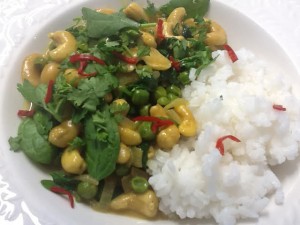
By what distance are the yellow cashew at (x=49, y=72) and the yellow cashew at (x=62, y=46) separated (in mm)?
75

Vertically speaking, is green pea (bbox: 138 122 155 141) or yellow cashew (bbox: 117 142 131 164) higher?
green pea (bbox: 138 122 155 141)

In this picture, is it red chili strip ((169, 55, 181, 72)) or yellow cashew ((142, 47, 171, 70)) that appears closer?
yellow cashew ((142, 47, 171, 70))

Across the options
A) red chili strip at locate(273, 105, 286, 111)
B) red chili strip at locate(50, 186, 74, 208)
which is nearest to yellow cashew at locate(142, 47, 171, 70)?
red chili strip at locate(273, 105, 286, 111)

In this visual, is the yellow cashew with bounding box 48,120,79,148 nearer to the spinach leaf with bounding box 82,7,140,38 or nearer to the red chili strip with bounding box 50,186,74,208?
the red chili strip with bounding box 50,186,74,208

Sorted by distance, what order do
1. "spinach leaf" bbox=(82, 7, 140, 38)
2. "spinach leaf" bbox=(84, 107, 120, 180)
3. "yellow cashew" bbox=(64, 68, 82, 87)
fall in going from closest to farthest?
1. "spinach leaf" bbox=(84, 107, 120, 180)
2. "yellow cashew" bbox=(64, 68, 82, 87)
3. "spinach leaf" bbox=(82, 7, 140, 38)

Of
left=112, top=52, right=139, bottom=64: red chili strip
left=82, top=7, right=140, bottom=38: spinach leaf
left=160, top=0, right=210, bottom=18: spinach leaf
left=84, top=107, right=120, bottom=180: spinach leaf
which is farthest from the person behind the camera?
left=160, top=0, right=210, bottom=18: spinach leaf

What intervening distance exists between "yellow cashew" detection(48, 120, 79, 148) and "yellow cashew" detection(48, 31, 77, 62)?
0.51 metres

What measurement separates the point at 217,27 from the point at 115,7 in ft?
2.99

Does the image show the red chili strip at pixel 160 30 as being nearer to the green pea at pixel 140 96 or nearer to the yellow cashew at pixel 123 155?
the green pea at pixel 140 96

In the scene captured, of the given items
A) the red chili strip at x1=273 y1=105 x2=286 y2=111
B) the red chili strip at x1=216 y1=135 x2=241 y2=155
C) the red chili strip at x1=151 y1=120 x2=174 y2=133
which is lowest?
the red chili strip at x1=216 y1=135 x2=241 y2=155

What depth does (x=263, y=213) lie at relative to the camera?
2.74 m

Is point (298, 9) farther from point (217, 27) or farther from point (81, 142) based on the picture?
point (81, 142)

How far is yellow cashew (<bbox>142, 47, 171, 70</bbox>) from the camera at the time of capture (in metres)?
2.85

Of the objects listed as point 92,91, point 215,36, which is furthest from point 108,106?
point 215,36
